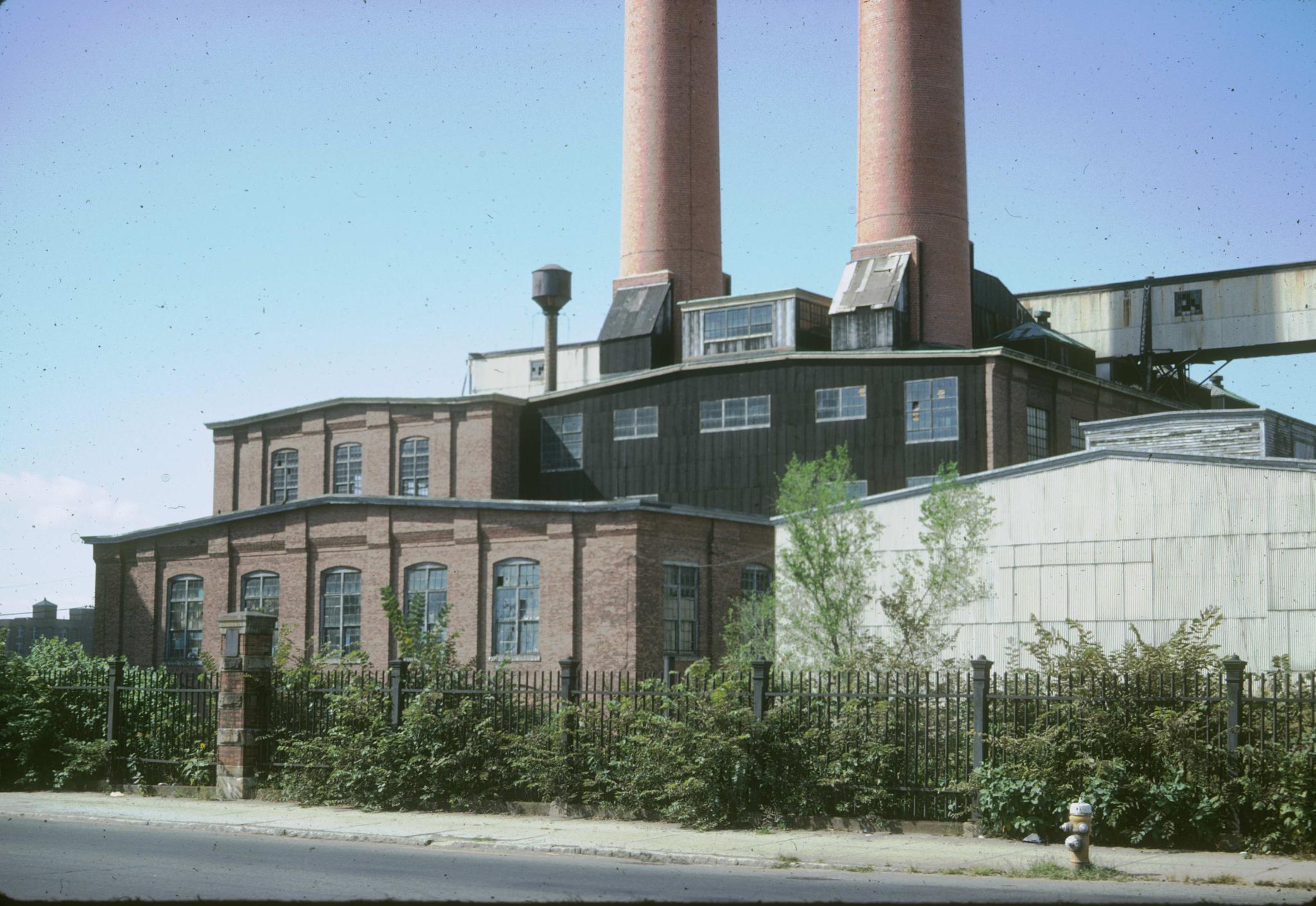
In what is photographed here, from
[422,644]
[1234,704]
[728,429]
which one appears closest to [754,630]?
[728,429]

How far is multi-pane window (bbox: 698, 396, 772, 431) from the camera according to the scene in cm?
4394

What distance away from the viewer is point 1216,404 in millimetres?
57719

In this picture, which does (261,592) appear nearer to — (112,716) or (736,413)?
(736,413)

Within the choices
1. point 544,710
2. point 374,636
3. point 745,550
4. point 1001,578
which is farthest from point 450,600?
point 544,710

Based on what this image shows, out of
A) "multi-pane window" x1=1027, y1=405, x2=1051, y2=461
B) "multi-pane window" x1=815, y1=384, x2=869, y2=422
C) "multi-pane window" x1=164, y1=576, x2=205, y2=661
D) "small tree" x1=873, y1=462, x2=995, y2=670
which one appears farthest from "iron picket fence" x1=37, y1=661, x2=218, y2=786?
"multi-pane window" x1=1027, y1=405, x2=1051, y2=461

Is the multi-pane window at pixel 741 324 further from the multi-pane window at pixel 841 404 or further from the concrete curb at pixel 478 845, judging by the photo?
the concrete curb at pixel 478 845

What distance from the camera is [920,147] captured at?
45.7 metres

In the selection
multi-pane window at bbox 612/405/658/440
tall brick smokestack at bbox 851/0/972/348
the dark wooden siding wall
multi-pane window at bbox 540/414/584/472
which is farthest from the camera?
multi-pane window at bbox 540/414/584/472

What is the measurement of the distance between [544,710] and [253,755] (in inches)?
211

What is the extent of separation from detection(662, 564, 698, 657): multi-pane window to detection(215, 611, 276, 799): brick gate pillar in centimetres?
1550

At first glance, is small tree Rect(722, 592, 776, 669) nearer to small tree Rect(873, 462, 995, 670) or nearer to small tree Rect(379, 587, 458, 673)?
small tree Rect(873, 462, 995, 670)

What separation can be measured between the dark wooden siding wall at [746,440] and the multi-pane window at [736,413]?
0.16 metres

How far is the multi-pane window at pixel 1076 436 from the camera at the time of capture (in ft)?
144

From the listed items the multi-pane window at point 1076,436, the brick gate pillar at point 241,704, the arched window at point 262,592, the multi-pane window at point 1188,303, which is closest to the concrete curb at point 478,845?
the brick gate pillar at point 241,704
